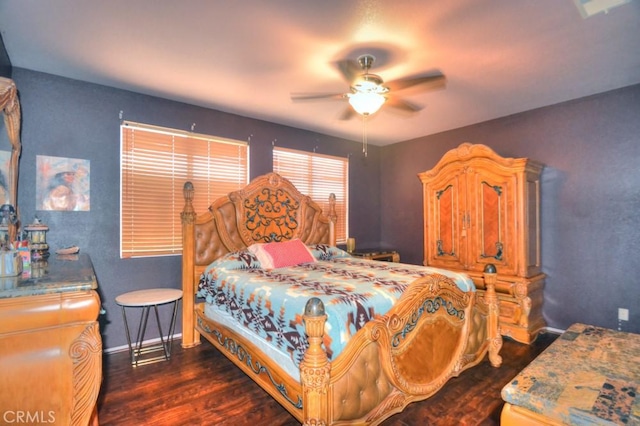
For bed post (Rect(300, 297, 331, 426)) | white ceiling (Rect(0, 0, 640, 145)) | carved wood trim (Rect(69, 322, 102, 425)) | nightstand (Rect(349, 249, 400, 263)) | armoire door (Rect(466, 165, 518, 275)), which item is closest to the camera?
carved wood trim (Rect(69, 322, 102, 425))

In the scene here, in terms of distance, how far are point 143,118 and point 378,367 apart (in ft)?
10.8

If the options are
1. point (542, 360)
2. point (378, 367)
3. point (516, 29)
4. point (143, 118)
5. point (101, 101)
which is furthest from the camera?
point (143, 118)

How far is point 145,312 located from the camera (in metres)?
3.28

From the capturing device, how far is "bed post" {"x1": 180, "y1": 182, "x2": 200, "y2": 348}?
327 cm

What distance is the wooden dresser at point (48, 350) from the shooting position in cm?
133

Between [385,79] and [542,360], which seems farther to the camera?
[385,79]

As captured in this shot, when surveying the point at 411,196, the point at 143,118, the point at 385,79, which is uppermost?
the point at 385,79

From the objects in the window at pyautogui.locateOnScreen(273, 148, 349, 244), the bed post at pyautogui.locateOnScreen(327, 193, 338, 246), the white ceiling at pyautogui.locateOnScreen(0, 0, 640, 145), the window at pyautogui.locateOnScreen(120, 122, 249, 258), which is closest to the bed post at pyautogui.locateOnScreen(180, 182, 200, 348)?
the window at pyautogui.locateOnScreen(120, 122, 249, 258)

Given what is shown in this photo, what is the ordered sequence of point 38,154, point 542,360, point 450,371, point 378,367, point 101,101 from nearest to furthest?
point 542,360, point 378,367, point 450,371, point 38,154, point 101,101

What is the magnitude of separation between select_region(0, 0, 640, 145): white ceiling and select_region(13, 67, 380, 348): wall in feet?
0.58

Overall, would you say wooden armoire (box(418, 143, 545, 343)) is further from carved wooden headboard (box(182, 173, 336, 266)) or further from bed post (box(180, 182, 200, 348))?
bed post (box(180, 182, 200, 348))

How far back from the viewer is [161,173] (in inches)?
136

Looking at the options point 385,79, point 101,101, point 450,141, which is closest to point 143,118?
point 101,101

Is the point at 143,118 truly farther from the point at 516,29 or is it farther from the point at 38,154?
the point at 516,29
